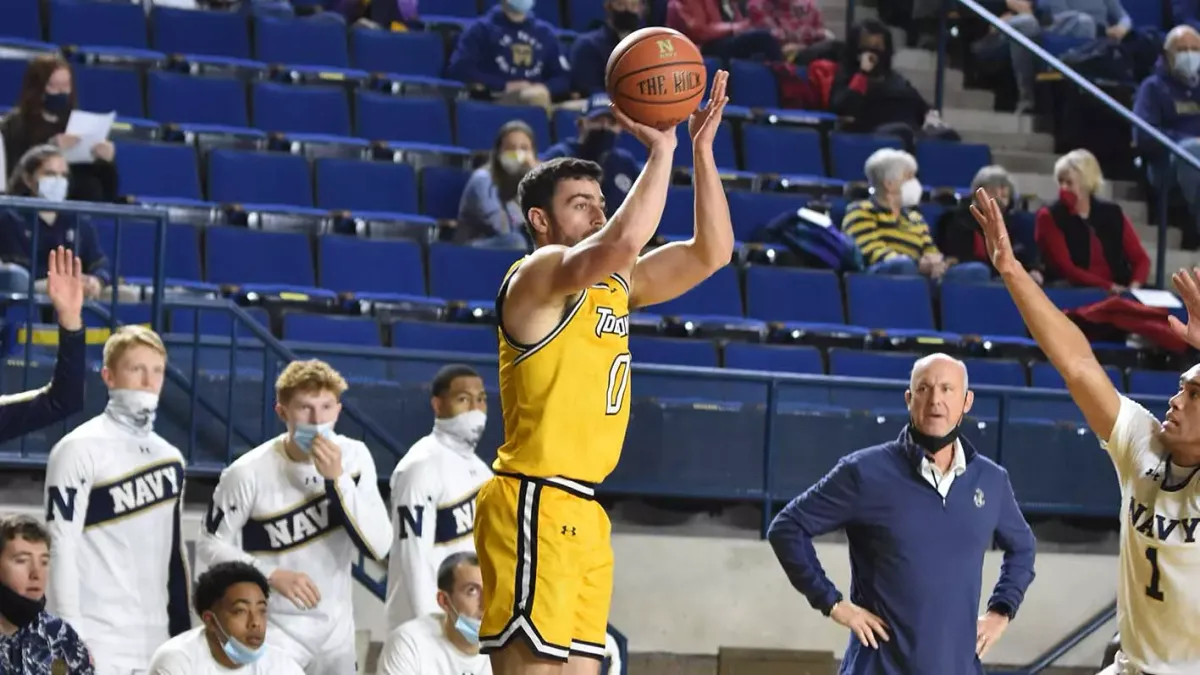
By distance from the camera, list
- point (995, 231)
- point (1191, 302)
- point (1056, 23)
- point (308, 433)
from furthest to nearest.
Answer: point (1056, 23) < point (308, 433) < point (1191, 302) < point (995, 231)

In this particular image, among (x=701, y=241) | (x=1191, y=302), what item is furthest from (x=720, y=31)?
(x=701, y=241)

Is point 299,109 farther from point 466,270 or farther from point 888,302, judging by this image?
point 888,302

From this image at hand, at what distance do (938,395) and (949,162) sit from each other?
6638 mm

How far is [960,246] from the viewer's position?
11.4 meters

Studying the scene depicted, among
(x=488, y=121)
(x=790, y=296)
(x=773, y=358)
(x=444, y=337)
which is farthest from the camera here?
(x=488, y=121)

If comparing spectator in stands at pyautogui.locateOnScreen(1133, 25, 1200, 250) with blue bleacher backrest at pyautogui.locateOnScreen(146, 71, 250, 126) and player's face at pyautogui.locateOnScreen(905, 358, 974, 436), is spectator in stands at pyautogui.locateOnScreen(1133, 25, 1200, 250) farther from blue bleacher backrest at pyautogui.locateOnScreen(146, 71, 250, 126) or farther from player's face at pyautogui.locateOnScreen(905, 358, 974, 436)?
player's face at pyautogui.locateOnScreen(905, 358, 974, 436)

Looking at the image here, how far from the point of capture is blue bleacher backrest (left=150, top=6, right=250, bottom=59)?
11695mm

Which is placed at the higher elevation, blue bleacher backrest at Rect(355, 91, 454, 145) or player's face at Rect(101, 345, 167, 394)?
blue bleacher backrest at Rect(355, 91, 454, 145)

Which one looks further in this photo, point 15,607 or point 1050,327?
point 15,607

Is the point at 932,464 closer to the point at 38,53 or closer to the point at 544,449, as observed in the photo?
the point at 544,449

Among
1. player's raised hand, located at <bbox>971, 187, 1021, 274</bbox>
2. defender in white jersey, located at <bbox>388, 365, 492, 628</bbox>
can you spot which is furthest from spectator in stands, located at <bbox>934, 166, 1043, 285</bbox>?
player's raised hand, located at <bbox>971, 187, 1021, 274</bbox>

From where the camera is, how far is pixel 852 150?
1227cm

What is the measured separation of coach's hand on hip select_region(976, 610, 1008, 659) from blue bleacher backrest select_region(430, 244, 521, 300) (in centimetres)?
437

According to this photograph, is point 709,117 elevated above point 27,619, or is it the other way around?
point 709,117
